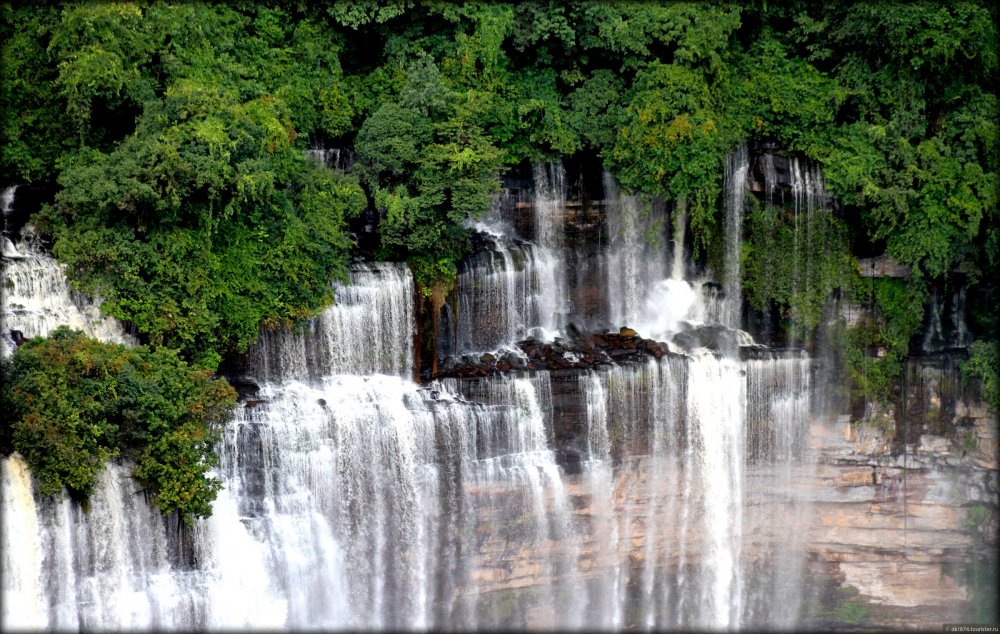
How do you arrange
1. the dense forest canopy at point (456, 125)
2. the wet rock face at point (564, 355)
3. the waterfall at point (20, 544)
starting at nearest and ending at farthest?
the waterfall at point (20, 544) → the dense forest canopy at point (456, 125) → the wet rock face at point (564, 355)

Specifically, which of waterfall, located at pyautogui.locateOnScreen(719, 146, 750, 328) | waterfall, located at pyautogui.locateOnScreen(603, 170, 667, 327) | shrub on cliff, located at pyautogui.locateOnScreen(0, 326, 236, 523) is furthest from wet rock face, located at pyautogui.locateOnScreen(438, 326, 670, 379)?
shrub on cliff, located at pyautogui.locateOnScreen(0, 326, 236, 523)

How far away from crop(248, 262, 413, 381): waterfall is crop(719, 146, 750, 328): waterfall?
714 cm

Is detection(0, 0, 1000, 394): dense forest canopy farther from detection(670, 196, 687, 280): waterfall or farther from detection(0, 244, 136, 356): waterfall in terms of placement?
detection(0, 244, 136, 356): waterfall

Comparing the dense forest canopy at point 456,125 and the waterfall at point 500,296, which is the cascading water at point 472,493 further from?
the dense forest canopy at point 456,125

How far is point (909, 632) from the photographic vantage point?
26.8 metres

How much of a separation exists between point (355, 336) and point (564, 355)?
171 inches

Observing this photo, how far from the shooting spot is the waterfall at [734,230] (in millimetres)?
26094

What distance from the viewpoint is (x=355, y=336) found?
77.9ft

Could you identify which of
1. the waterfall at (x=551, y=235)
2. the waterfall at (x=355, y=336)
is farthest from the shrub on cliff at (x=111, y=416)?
the waterfall at (x=551, y=235)

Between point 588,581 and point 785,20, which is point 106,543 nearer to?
point 588,581

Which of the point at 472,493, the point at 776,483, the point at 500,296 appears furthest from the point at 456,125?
the point at 776,483

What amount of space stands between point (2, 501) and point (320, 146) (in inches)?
416

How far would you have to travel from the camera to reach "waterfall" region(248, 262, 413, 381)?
76.0 feet

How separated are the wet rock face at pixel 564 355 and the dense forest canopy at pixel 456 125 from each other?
6.09ft
